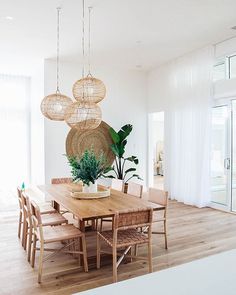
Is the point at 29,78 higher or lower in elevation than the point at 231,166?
higher

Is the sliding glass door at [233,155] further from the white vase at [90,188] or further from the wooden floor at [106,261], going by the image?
the white vase at [90,188]

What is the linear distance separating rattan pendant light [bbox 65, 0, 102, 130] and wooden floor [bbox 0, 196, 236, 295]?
170 centimetres

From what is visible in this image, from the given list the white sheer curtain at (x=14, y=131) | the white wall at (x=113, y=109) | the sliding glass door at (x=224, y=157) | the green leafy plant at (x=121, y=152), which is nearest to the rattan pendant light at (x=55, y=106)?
the white wall at (x=113, y=109)

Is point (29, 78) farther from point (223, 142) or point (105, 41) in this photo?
point (223, 142)

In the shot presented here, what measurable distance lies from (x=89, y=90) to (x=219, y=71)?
3412 mm

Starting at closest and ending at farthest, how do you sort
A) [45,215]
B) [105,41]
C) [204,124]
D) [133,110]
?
[45,215] → [105,41] → [204,124] → [133,110]

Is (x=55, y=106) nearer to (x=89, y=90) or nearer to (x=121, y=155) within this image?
(x=89, y=90)

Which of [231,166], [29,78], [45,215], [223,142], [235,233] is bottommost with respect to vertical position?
[235,233]

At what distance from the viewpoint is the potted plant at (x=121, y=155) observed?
716cm

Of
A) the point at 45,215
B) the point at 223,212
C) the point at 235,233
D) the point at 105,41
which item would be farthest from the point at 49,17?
the point at 223,212

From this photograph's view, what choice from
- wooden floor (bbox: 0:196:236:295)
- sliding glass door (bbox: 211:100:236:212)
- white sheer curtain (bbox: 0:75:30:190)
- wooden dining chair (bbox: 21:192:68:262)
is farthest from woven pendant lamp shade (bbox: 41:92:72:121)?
white sheer curtain (bbox: 0:75:30:190)

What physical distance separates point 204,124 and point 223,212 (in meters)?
1.88

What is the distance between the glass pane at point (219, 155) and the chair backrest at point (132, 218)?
349 centimetres

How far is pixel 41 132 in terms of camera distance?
7020 mm
